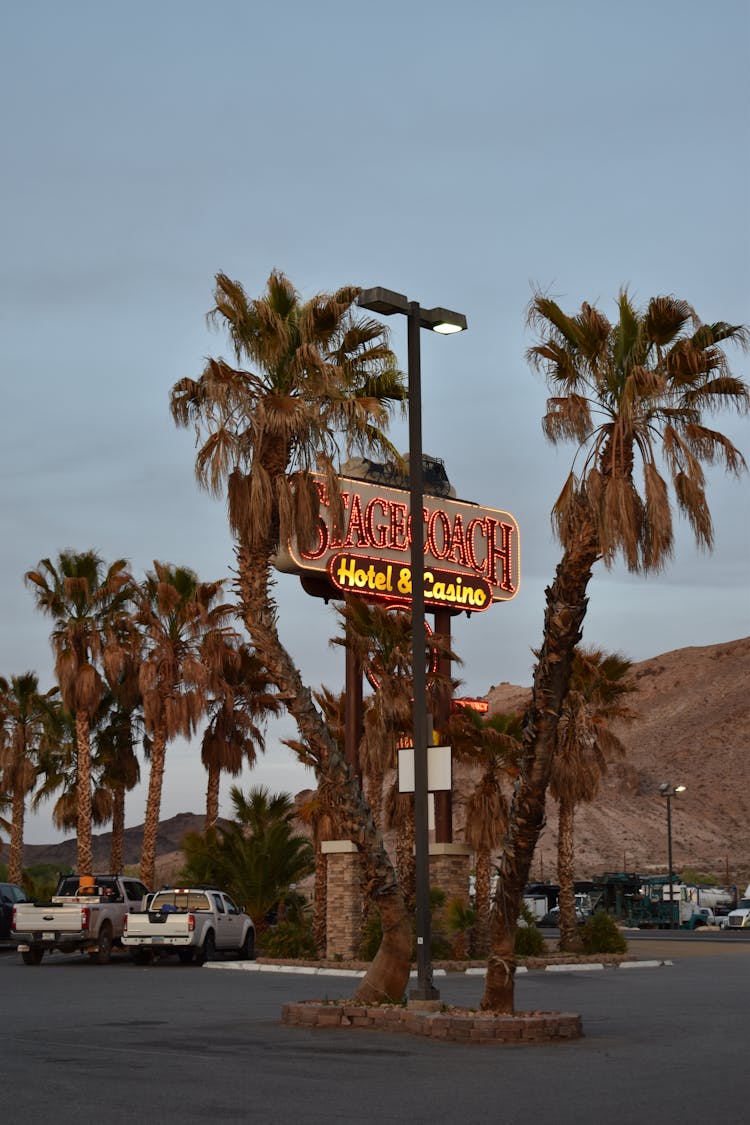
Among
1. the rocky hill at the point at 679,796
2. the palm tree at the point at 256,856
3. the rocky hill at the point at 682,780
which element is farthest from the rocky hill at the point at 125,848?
the palm tree at the point at 256,856

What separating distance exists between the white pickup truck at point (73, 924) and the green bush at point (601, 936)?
37.7 ft

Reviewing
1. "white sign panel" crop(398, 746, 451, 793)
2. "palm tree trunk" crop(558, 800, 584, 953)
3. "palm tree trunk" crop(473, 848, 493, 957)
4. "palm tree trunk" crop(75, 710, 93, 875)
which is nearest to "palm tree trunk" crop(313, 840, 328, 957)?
"palm tree trunk" crop(473, 848, 493, 957)

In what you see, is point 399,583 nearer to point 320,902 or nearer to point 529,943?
point 320,902

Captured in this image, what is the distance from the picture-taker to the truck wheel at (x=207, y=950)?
1278 inches

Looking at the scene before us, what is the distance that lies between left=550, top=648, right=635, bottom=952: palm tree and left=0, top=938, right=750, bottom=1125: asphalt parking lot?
501 inches

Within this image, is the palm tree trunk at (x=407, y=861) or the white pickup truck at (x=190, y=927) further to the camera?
the white pickup truck at (x=190, y=927)

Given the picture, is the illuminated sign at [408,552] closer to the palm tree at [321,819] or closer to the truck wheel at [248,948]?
the palm tree at [321,819]

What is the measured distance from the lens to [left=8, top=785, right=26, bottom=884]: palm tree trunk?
50844 millimetres

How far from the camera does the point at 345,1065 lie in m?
13.0

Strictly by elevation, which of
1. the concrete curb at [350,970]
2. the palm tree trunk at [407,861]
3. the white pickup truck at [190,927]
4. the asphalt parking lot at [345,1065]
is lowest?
the concrete curb at [350,970]

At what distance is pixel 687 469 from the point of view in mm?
16688

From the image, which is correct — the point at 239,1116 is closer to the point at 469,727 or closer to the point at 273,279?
the point at 273,279

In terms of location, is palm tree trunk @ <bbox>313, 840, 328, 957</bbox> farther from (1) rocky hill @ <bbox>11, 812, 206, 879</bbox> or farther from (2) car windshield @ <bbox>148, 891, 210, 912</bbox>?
(1) rocky hill @ <bbox>11, 812, 206, 879</bbox>

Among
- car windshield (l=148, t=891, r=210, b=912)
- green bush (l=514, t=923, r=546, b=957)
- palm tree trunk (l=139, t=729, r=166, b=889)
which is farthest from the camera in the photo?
palm tree trunk (l=139, t=729, r=166, b=889)
